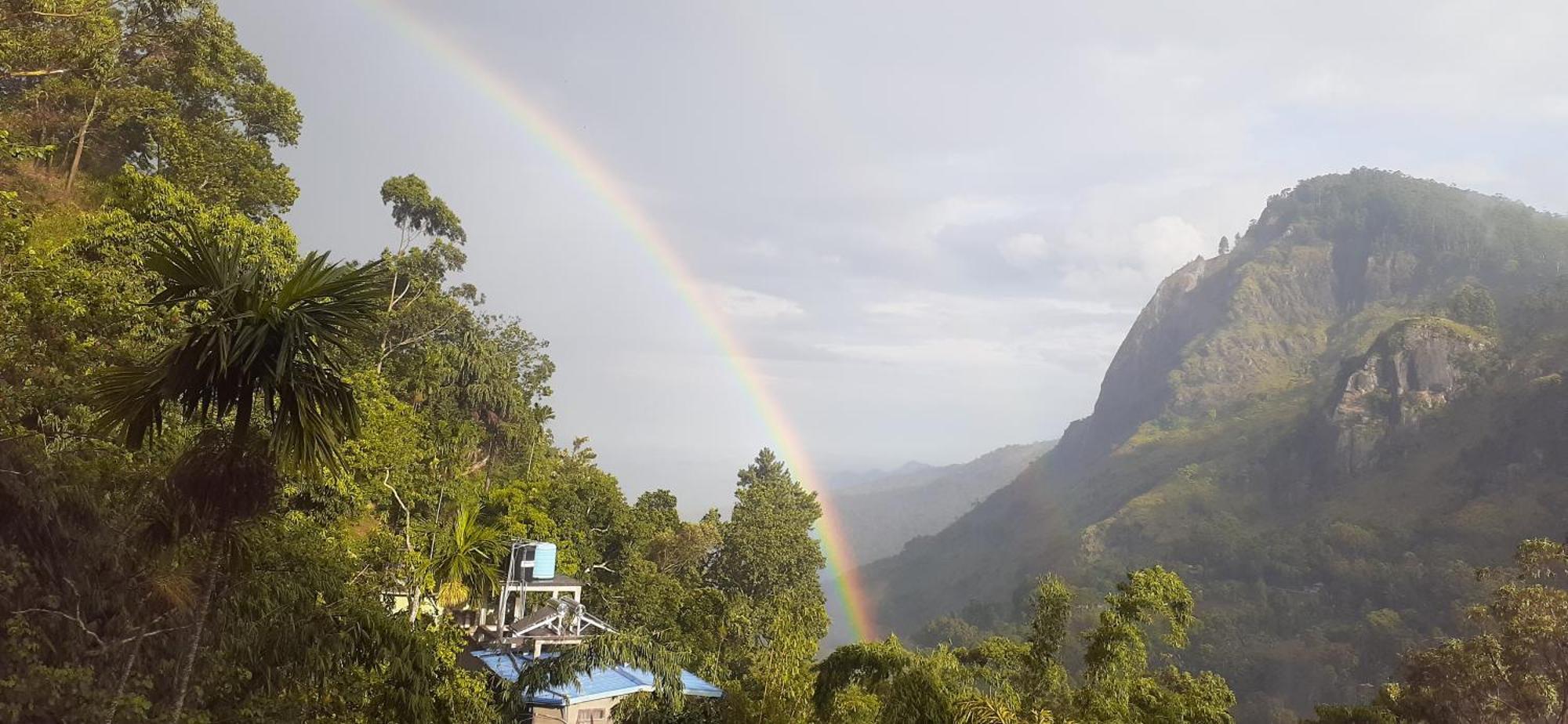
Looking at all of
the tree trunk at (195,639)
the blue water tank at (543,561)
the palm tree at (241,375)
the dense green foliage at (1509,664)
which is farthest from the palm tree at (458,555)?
the dense green foliage at (1509,664)

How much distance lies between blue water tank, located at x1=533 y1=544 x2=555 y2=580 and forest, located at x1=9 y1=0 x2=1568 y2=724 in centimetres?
283

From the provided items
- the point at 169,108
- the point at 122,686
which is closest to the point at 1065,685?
the point at 122,686

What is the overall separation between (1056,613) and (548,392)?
48376 millimetres

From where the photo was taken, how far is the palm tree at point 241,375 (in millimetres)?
6473

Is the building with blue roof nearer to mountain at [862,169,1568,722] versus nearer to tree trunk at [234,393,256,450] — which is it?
tree trunk at [234,393,256,450]

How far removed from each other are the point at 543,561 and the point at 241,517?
73.0ft

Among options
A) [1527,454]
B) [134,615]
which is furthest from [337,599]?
[1527,454]

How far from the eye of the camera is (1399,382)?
135000mm

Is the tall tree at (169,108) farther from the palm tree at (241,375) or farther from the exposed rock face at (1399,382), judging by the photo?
the exposed rock face at (1399,382)

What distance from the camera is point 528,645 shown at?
24.4 metres

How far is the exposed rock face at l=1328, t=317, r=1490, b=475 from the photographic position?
131 metres

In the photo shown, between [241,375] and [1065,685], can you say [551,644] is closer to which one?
[1065,685]

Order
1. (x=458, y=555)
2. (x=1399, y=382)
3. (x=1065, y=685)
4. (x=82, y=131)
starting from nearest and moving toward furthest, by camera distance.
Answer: (x=1065, y=685)
(x=458, y=555)
(x=82, y=131)
(x=1399, y=382)

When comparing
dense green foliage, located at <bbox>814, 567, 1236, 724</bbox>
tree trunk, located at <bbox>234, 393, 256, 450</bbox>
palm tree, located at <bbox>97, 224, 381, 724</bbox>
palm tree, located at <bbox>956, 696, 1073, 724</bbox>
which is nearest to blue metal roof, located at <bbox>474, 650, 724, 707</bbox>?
dense green foliage, located at <bbox>814, 567, 1236, 724</bbox>
